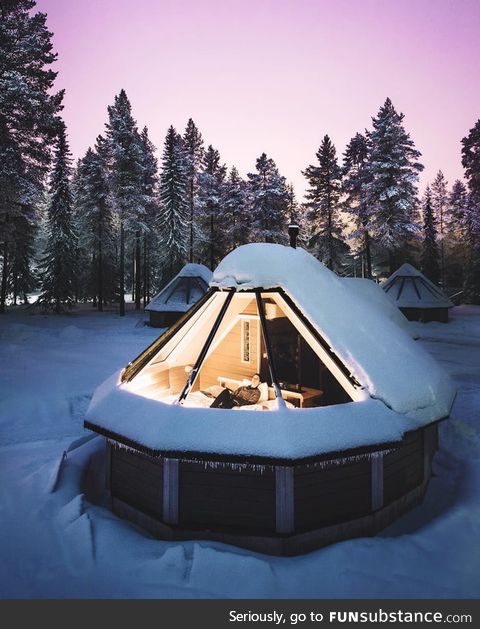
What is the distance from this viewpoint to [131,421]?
5469 millimetres

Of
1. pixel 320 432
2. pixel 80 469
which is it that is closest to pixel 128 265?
pixel 80 469

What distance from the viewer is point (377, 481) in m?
5.50

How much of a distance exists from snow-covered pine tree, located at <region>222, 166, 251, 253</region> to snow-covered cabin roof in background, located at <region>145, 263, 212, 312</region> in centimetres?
1249

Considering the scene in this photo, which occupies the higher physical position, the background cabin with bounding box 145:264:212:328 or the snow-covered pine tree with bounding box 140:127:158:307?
the snow-covered pine tree with bounding box 140:127:158:307

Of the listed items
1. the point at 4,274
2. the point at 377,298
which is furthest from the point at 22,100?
the point at 377,298

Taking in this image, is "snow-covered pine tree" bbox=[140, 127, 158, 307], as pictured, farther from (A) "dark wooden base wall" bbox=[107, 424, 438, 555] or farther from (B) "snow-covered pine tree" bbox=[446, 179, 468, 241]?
(A) "dark wooden base wall" bbox=[107, 424, 438, 555]

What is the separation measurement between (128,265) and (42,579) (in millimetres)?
49645

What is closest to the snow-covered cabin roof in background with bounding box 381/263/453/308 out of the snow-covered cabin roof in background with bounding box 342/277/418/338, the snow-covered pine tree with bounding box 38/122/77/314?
the snow-covered cabin roof in background with bounding box 342/277/418/338

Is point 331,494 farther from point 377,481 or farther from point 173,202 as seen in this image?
point 173,202

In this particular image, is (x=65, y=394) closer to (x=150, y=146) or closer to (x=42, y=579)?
(x=42, y=579)

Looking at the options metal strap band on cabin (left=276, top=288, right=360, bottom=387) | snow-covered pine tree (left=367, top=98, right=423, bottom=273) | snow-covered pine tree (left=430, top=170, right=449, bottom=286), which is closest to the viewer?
metal strap band on cabin (left=276, top=288, right=360, bottom=387)

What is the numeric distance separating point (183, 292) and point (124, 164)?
12864 mm

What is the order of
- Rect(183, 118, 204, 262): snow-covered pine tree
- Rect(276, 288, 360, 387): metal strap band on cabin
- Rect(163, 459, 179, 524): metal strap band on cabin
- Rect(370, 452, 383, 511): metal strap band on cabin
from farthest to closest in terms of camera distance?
Rect(183, 118, 204, 262): snow-covered pine tree, Rect(276, 288, 360, 387): metal strap band on cabin, Rect(370, 452, 383, 511): metal strap band on cabin, Rect(163, 459, 179, 524): metal strap band on cabin

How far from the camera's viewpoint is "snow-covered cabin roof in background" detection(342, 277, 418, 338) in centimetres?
934
